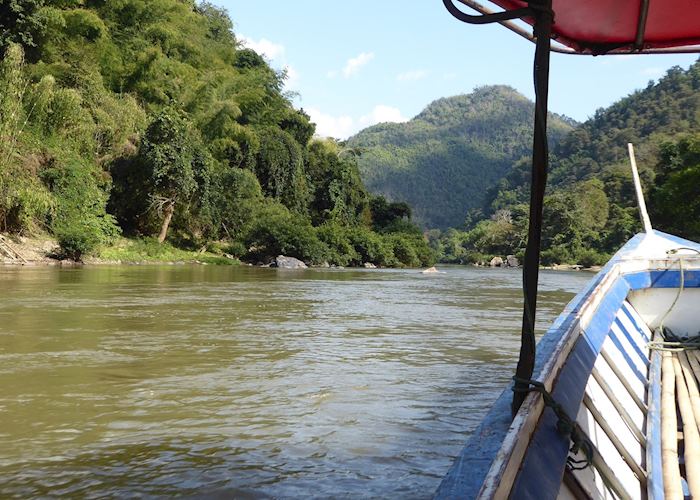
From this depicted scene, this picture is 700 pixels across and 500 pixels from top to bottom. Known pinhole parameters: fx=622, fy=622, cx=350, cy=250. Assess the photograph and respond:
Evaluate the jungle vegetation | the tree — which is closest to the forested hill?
the jungle vegetation

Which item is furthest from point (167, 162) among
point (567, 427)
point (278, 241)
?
point (567, 427)

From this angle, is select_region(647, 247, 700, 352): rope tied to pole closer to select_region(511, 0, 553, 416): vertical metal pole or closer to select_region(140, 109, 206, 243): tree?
select_region(511, 0, 553, 416): vertical metal pole

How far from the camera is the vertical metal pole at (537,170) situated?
1.46 m

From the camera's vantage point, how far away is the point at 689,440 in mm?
1805

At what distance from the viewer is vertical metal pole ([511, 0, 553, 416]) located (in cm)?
146

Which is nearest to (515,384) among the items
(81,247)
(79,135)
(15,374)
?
(15,374)

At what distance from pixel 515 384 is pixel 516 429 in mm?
287

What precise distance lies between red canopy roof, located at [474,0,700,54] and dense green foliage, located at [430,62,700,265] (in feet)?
85.7

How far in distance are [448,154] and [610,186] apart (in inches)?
1917


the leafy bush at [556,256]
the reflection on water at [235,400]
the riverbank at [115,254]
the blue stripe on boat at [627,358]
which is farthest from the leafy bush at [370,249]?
the blue stripe on boat at [627,358]

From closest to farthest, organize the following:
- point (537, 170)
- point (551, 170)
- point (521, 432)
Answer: point (521, 432) < point (537, 170) < point (551, 170)

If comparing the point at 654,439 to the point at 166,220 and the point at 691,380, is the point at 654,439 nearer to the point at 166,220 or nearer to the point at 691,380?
the point at 691,380

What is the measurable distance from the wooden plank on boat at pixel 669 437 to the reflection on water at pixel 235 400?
67 cm

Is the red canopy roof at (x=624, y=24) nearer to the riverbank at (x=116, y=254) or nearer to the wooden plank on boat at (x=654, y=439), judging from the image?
the wooden plank on boat at (x=654, y=439)
